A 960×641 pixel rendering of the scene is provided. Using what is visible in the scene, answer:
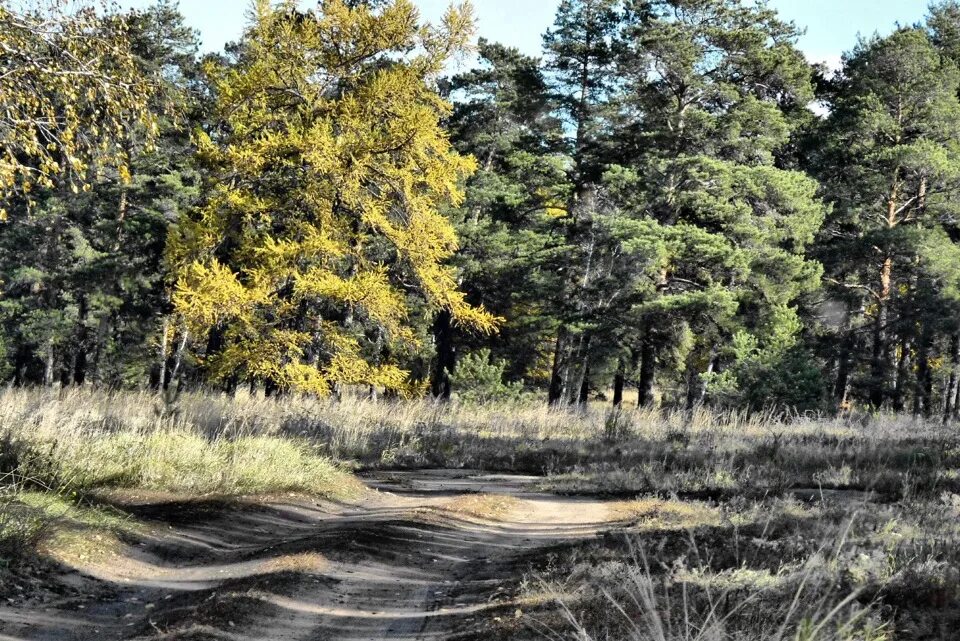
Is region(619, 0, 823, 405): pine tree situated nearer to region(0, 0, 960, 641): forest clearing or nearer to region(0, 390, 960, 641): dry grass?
region(0, 0, 960, 641): forest clearing

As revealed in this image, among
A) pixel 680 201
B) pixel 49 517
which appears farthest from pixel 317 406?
pixel 680 201

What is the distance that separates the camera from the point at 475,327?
28672mm

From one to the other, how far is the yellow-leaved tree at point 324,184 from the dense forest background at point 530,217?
0.23 ft

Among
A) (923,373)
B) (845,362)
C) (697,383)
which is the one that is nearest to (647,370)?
(845,362)

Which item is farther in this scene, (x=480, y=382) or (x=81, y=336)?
(x=81, y=336)

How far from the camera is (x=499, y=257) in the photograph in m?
36.7

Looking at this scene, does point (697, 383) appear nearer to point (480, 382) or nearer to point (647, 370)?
point (647, 370)

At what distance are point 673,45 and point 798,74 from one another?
265 inches

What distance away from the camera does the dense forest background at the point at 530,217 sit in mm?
19953

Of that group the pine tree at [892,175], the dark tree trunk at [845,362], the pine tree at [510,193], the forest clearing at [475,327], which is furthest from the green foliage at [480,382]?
the pine tree at [892,175]

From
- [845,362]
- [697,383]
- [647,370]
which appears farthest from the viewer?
[697,383]

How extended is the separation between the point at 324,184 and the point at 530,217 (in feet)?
66.6

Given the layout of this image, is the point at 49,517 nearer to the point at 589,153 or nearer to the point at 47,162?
the point at 47,162

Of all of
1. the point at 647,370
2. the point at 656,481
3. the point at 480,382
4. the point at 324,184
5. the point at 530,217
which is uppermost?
the point at 530,217
